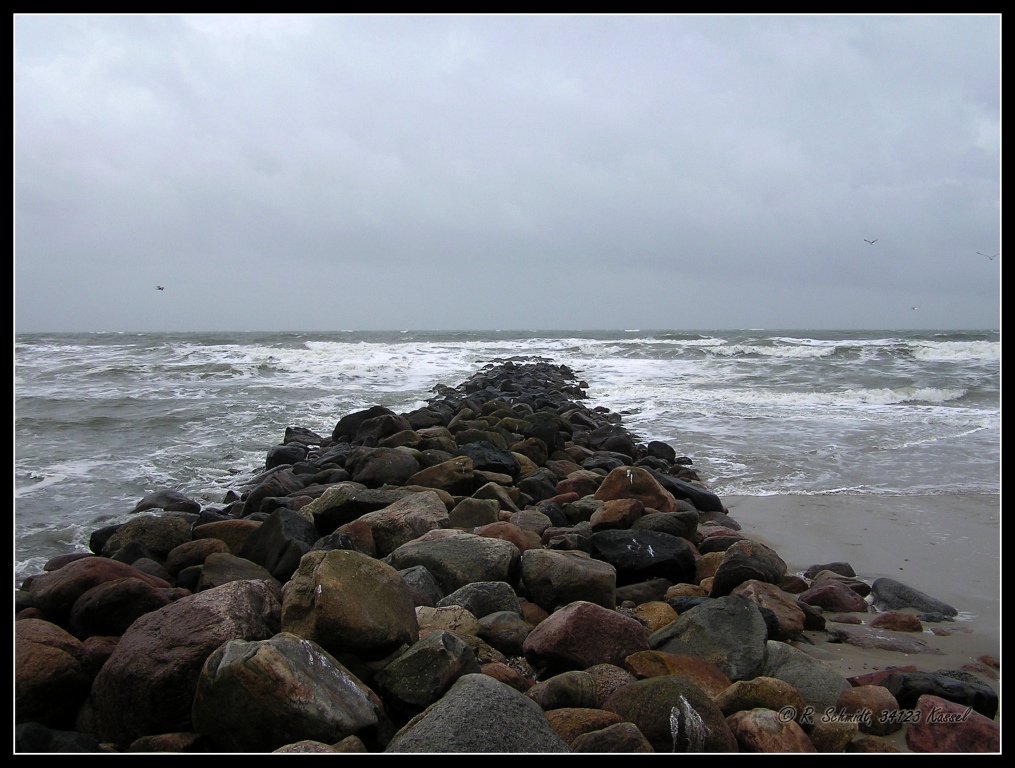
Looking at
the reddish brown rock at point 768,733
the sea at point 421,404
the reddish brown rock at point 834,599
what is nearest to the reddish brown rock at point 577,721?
the reddish brown rock at point 768,733

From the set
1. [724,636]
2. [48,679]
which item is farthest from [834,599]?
[48,679]

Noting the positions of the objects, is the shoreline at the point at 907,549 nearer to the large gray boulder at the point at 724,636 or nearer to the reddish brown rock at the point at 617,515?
the large gray boulder at the point at 724,636

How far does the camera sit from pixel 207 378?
2023 centimetres

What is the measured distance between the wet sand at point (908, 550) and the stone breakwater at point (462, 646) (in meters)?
0.12

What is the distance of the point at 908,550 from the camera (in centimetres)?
479

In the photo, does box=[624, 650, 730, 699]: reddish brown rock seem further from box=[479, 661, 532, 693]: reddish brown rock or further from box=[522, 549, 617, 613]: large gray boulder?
box=[522, 549, 617, 613]: large gray boulder

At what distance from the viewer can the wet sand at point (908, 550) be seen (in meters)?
3.08

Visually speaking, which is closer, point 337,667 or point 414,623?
point 337,667

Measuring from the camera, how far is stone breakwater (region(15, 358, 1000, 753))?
80.0 inches

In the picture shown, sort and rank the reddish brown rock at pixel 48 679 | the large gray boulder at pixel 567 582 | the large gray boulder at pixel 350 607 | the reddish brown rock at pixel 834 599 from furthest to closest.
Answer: the reddish brown rock at pixel 834 599 < the large gray boulder at pixel 567 582 < the large gray boulder at pixel 350 607 < the reddish brown rock at pixel 48 679

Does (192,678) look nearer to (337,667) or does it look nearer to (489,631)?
(337,667)

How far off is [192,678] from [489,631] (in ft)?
3.85
